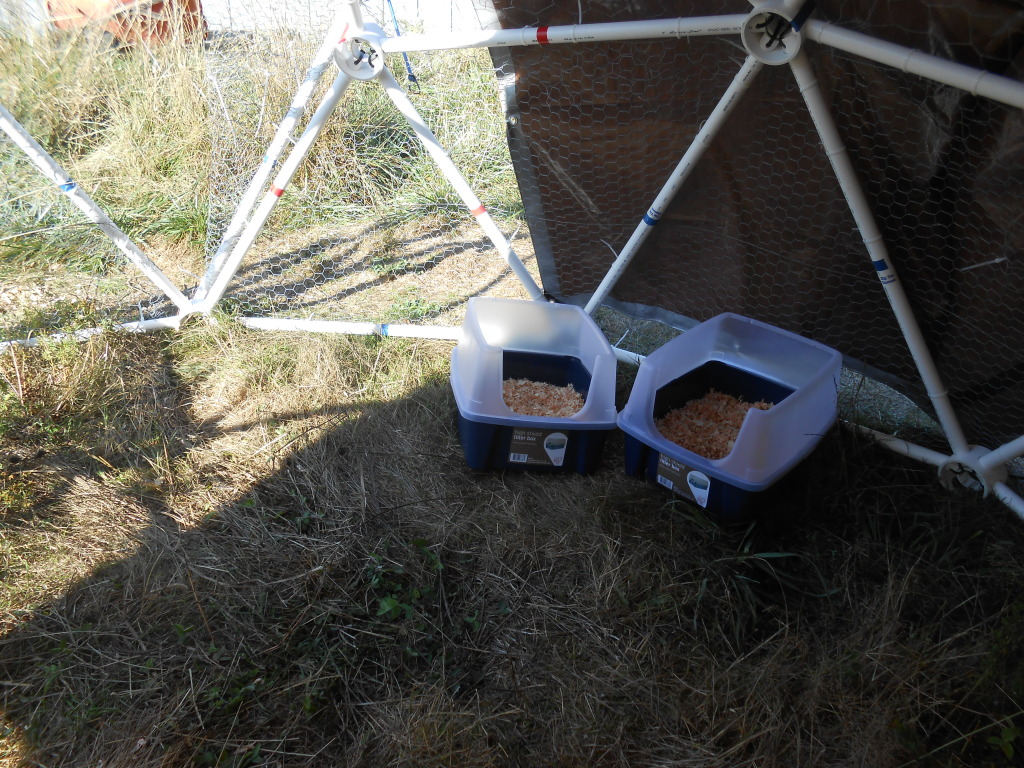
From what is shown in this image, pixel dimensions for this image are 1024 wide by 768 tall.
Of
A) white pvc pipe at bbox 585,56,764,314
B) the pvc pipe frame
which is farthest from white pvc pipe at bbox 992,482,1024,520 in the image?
white pvc pipe at bbox 585,56,764,314

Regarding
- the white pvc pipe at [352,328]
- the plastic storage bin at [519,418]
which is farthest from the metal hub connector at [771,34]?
the white pvc pipe at [352,328]

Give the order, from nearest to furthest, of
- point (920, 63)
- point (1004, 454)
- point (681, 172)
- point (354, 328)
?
point (920, 63) < point (1004, 454) < point (681, 172) < point (354, 328)

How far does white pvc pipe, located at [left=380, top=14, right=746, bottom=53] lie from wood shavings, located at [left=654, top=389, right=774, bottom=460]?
3.65 feet

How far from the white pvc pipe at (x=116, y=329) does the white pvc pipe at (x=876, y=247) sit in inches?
98.4

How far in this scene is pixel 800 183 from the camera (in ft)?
7.48

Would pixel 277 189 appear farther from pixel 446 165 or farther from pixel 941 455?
pixel 941 455

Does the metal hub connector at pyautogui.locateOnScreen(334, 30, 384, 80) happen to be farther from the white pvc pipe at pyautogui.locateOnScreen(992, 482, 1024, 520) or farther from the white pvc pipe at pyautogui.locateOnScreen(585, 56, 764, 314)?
the white pvc pipe at pyautogui.locateOnScreen(992, 482, 1024, 520)

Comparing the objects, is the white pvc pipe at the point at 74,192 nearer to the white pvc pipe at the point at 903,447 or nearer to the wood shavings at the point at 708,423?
the wood shavings at the point at 708,423

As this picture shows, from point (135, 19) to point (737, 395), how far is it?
422 cm

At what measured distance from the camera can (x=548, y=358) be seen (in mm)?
2715

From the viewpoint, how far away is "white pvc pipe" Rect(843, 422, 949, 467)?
7.29 feet

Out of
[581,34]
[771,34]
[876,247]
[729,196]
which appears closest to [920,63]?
[771,34]

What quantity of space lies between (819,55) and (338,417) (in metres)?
1.87

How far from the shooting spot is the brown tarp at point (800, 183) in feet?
6.19
